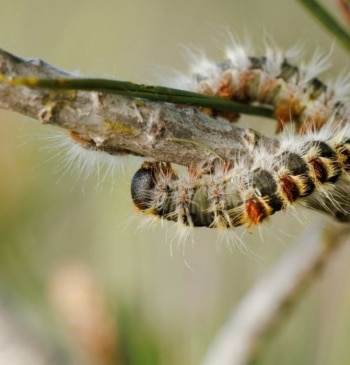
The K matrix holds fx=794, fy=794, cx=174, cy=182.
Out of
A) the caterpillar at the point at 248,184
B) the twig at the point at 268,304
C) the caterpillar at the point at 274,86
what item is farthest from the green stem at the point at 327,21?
the twig at the point at 268,304

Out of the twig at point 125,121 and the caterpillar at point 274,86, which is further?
the caterpillar at point 274,86

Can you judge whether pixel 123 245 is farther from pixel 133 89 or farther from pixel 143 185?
pixel 133 89

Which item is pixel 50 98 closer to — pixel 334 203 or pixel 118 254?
pixel 334 203

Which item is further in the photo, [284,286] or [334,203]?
[284,286]

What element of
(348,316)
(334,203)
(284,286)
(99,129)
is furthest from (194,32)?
(99,129)

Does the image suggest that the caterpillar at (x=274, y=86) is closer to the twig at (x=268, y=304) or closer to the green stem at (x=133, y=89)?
the green stem at (x=133, y=89)

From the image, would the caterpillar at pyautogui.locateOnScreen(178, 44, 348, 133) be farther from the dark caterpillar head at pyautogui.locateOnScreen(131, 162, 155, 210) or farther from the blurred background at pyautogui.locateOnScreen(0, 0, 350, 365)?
the dark caterpillar head at pyautogui.locateOnScreen(131, 162, 155, 210)

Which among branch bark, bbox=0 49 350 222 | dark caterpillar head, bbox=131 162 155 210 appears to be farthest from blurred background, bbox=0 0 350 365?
branch bark, bbox=0 49 350 222
